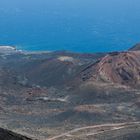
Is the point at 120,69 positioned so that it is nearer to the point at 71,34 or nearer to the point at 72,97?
the point at 72,97

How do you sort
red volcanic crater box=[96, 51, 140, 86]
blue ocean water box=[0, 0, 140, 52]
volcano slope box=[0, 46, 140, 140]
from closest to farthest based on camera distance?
volcano slope box=[0, 46, 140, 140] < red volcanic crater box=[96, 51, 140, 86] < blue ocean water box=[0, 0, 140, 52]

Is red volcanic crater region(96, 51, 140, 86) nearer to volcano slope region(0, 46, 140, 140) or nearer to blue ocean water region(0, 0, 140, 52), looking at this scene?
volcano slope region(0, 46, 140, 140)

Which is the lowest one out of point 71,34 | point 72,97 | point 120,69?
point 72,97

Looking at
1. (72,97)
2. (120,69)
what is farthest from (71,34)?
(72,97)

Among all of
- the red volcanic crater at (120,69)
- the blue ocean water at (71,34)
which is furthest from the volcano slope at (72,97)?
the blue ocean water at (71,34)

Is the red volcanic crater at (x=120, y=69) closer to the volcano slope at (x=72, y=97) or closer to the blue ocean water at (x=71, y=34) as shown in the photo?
the volcano slope at (x=72, y=97)

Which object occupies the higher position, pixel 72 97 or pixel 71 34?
pixel 71 34

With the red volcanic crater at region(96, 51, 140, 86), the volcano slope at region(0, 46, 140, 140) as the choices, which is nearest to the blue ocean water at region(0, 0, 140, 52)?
the volcano slope at region(0, 46, 140, 140)

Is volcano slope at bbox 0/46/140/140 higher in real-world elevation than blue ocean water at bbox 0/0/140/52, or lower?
lower
